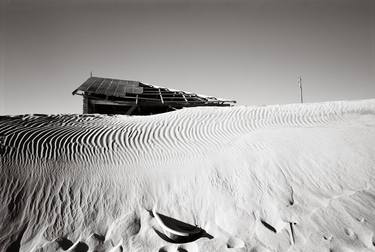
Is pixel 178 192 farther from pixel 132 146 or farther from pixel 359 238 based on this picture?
pixel 359 238

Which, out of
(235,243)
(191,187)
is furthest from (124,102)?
(235,243)

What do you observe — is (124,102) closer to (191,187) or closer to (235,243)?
(191,187)

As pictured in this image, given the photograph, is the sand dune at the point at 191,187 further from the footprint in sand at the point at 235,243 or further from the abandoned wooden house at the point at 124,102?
the abandoned wooden house at the point at 124,102

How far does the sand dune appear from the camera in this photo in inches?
130

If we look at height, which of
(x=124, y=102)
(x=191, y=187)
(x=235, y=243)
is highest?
(x=124, y=102)

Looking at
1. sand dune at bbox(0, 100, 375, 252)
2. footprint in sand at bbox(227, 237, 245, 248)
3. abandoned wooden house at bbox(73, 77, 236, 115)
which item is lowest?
footprint in sand at bbox(227, 237, 245, 248)

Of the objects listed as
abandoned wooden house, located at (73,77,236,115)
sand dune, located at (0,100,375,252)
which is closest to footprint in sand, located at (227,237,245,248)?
sand dune, located at (0,100,375,252)

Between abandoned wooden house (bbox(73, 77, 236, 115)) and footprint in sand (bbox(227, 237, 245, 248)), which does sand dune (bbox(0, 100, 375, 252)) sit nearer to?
footprint in sand (bbox(227, 237, 245, 248))

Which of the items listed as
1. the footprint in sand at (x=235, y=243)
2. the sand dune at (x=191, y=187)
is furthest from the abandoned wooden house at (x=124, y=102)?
the footprint in sand at (x=235, y=243)

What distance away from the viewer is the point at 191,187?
14.2ft

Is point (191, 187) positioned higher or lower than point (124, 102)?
lower

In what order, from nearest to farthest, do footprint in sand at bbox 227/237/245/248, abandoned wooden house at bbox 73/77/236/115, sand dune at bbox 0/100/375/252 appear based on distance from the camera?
footprint in sand at bbox 227/237/245/248, sand dune at bbox 0/100/375/252, abandoned wooden house at bbox 73/77/236/115

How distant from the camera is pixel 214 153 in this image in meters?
5.11

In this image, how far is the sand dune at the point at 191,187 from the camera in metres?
3.30
